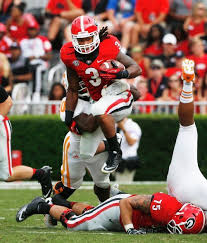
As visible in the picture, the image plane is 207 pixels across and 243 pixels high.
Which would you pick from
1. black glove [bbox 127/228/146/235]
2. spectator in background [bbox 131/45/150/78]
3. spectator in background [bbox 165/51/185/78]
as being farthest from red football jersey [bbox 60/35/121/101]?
spectator in background [bbox 131/45/150/78]

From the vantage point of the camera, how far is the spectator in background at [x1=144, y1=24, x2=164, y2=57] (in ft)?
52.0

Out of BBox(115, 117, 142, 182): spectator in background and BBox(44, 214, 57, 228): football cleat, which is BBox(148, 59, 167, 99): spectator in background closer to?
BBox(115, 117, 142, 182): spectator in background

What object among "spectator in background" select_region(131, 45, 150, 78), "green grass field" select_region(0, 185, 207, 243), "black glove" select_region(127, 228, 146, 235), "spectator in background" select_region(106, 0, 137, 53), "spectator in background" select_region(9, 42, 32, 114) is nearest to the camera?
"green grass field" select_region(0, 185, 207, 243)

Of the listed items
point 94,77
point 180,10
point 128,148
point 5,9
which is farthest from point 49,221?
point 5,9

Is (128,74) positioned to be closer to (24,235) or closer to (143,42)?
(24,235)

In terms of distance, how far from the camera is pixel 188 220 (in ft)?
21.5

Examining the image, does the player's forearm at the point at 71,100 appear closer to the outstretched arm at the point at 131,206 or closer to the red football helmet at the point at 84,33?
the red football helmet at the point at 84,33

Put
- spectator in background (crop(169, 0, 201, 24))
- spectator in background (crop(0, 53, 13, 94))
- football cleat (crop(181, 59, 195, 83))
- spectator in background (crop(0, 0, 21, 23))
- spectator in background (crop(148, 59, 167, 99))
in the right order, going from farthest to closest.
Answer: spectator in background (crop(0, 0, 21, 23)), spectator in background (crop(169, 0, 201, 24)), spectator in background (crop(0, 53, 13, 94)), spectator in background (crop(148, 59, 167, 99)), football cleat (crop(181, 59, 195, 83))

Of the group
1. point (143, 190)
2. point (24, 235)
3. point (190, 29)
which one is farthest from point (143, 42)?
point (24, 235)

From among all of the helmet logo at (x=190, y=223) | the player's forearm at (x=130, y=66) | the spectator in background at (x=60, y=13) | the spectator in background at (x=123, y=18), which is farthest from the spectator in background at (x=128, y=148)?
the helmet logo at (x=190, y=223)

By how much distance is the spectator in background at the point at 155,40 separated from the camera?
15859mm

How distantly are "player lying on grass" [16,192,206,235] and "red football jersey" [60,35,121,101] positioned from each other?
1.43 m

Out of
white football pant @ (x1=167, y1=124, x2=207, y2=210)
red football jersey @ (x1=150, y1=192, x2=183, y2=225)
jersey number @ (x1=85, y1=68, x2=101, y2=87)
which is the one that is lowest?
red football jersey @ (x1=150, y1=192, x2=183, y2=225)

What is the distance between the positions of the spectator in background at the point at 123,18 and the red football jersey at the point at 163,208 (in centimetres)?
960
